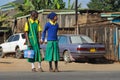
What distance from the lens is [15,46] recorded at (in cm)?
2712

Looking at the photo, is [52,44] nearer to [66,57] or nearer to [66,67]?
[66,67]

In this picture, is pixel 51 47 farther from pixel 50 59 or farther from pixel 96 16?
pixel 96 16

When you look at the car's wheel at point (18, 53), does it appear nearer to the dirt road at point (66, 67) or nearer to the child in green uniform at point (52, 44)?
the dirt road at point (66, 67)

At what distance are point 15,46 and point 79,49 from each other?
7.31 meters

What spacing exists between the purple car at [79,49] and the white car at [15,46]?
429cm

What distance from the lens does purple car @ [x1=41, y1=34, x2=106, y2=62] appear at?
20906 millimetres

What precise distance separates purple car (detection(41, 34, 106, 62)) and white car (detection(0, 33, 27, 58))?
4.29 meters

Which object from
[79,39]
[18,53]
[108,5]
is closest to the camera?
[79,39]

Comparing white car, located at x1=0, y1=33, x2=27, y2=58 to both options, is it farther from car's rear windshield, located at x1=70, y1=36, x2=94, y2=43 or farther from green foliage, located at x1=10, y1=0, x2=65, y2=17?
green foliage, located at x1=10, y1=0, x2=65, y2=17

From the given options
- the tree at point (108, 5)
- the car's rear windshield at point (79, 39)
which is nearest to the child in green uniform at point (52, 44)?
the car's rear windshield at point (79, 39)

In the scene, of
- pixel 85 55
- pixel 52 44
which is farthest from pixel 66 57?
pixel 52 44

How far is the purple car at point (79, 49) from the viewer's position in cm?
2091

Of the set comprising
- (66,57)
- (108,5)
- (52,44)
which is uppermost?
(108,5)

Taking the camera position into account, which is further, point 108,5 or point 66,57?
point 108,5
